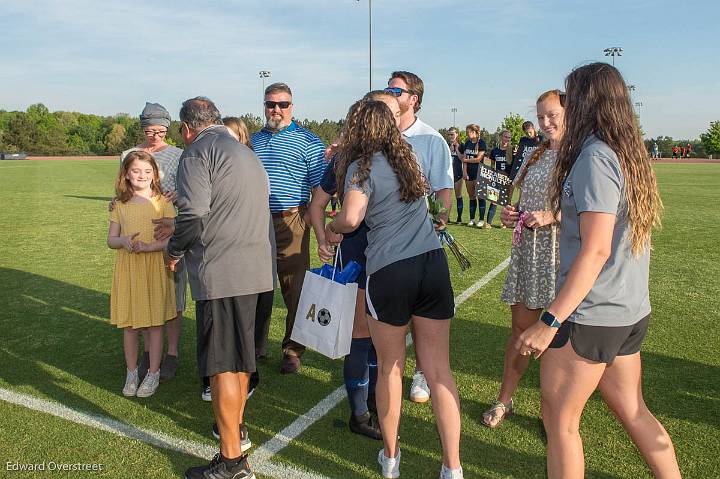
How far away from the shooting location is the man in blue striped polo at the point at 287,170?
4465 millimetres

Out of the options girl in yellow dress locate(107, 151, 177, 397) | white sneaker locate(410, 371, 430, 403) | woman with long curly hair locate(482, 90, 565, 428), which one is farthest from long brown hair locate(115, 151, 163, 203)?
woman with long curly hair locate(482, 90, 565, 428)

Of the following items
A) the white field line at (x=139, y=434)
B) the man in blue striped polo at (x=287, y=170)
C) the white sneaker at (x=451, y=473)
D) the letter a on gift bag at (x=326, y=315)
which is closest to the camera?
the white sneaker at (x=451, y=473)

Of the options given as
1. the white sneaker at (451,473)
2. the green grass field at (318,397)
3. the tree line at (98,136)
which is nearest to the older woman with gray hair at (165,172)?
the green grass field at (318,397)

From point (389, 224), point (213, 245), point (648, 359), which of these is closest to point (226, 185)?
point (213, 245)

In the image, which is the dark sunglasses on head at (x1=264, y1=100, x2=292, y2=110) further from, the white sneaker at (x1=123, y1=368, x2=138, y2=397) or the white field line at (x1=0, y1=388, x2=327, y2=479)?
the white field line at (x1=0, y1=388, x2=327, y2=479)

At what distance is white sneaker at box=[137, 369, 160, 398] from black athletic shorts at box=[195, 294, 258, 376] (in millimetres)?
1346

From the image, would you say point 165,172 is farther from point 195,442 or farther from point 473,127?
point 473,127

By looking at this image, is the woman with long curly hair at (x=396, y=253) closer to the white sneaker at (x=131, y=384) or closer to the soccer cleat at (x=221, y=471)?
the soccer cleat at (x=221, y=471)

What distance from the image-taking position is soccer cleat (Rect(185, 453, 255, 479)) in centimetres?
292

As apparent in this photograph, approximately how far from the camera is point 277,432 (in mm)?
3529

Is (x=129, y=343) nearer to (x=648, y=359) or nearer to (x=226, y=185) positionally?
(x=226, y=185)

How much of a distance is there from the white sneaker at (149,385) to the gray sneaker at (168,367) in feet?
0.67

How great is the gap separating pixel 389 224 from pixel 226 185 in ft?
2.71

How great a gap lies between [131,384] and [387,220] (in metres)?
2.41
